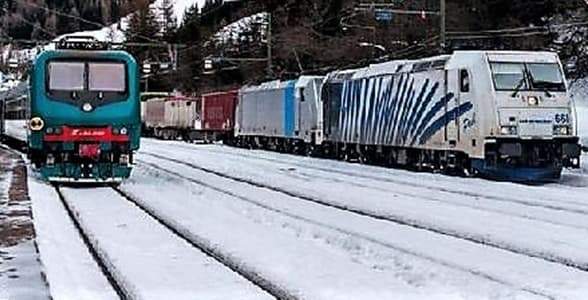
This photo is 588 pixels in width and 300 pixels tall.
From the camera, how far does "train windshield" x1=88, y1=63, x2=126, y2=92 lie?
24.7 m

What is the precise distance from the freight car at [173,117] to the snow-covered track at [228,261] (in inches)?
2281

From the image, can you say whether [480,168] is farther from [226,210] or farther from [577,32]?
[577,32]

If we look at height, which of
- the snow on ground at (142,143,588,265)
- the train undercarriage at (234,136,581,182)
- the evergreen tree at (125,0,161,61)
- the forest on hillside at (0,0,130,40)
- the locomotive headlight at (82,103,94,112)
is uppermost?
the forest on hillside at (0,0,130,40)

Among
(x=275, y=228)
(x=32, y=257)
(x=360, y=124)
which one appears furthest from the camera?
(x=360, y=124)

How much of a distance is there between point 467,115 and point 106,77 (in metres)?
9.12

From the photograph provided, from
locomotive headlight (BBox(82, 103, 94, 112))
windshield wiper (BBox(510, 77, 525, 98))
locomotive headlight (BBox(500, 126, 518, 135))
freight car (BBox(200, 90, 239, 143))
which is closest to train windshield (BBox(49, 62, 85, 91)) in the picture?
locomotive headlight (BBox(82, 103, 94, 112))

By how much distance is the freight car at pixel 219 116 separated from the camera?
213ft

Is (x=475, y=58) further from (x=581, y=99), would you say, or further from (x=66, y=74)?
(x=581, y=99)

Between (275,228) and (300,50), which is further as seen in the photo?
(300,50)

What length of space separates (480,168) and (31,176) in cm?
1078

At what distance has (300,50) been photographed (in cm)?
7306

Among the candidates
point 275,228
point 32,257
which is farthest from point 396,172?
point 32,257

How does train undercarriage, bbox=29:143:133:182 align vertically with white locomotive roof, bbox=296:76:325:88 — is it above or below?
below

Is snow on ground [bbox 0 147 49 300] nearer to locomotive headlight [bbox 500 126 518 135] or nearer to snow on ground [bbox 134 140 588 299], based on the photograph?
snow on ground [bbox 134 140 588 299]
